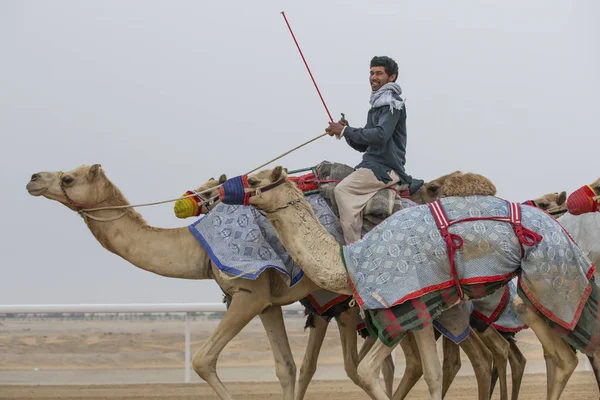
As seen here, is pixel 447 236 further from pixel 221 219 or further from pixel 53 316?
pixel 53 316

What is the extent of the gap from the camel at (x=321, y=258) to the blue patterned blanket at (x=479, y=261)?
0.32m

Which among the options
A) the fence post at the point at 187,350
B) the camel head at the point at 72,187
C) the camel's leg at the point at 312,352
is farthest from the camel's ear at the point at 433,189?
the fence post at the point at 187,350

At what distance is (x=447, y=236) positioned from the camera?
6.88 metres

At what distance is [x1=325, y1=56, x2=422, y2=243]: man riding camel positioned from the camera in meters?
8.09

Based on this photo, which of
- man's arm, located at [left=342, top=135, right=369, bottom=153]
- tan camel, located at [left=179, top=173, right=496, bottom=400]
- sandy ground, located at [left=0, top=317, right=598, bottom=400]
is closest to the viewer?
man's arm, located at [left=342, top=135, right=369, bottom=153]

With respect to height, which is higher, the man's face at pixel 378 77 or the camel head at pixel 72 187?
the camel head at pixel 72 187

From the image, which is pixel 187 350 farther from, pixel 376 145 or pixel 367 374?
pixel 367 374

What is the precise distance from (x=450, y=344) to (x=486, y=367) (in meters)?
0.40

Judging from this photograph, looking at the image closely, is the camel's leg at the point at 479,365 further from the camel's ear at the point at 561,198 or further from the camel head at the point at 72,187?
the camel head at the point at 72,187

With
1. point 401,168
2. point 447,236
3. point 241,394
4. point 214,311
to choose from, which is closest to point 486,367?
point 401,168

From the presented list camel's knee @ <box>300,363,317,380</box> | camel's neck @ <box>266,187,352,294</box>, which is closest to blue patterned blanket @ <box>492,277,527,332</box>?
camel's knee @ <box>300,363,317,380</box>

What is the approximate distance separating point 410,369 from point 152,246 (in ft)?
8.01

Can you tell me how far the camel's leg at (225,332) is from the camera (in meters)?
7.96

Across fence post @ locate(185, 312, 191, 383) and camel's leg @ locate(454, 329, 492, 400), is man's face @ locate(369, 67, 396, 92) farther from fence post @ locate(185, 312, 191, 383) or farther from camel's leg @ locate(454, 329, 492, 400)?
fence post @ locate(185, 312, 191, 383)
